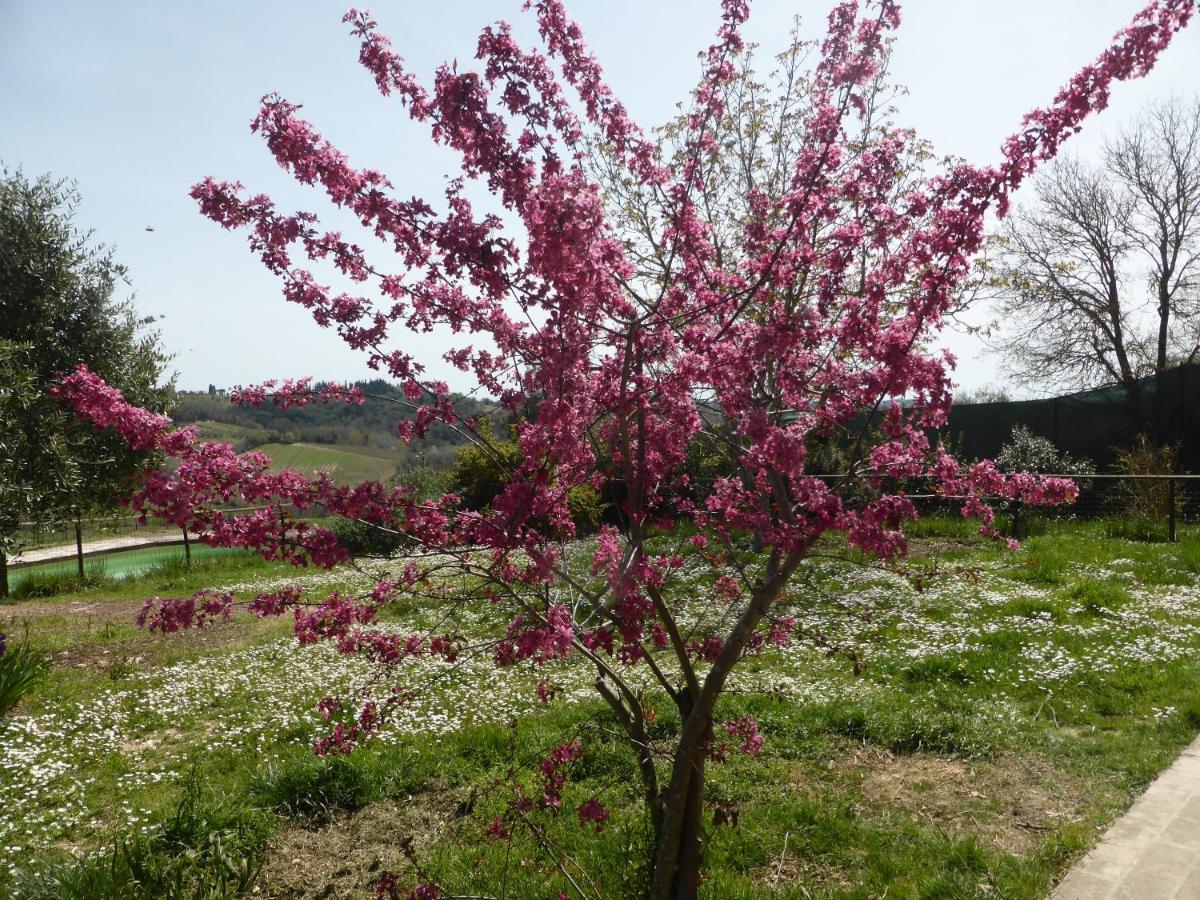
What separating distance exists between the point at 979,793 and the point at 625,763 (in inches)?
79.7

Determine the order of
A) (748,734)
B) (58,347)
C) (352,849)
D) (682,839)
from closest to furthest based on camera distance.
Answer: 1. (682,839)
2. (748,734)
3. (352,849)
4. (58,347)

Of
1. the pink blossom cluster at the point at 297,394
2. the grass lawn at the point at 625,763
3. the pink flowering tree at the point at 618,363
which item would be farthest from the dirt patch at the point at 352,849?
the pink blossom cluster at the point at 297,394

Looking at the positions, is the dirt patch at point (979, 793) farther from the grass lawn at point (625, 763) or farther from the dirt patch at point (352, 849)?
the dirt patch at point (352, 849)

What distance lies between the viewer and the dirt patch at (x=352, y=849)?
12.2 feet

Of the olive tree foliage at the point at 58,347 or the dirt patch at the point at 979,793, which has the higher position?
the olive tree foliage at the point at 58,347

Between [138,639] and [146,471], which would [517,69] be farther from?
[138,639]

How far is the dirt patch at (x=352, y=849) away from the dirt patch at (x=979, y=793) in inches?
97.2

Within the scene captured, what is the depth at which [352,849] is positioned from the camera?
404cm

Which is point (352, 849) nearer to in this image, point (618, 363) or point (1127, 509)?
point (618, 363)

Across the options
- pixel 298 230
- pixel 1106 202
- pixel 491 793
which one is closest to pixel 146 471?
pixel 298 230

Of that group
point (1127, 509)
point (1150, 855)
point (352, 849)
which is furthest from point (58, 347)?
point (1127, 509)

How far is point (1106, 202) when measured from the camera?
19.9 meters

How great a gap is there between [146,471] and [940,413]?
292 centimetres

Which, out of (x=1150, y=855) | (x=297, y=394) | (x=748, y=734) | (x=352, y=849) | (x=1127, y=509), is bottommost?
(x=352, y=849)
